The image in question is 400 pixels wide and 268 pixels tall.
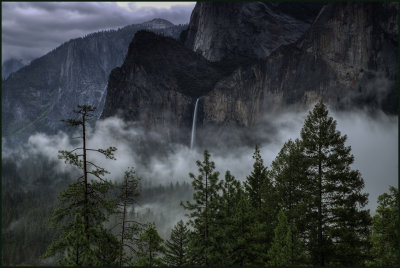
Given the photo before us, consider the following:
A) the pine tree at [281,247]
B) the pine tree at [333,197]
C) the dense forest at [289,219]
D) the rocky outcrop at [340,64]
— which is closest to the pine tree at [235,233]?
the dense forest at [289,219]

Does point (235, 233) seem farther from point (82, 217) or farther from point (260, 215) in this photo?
point (82, 217)

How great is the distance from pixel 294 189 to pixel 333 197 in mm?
4514

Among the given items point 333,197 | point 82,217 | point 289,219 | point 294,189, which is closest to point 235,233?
point 289,219

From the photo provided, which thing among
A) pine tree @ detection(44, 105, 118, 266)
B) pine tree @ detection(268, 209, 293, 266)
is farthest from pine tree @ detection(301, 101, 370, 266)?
pine tree @ detection(44, 105, 118, 266)

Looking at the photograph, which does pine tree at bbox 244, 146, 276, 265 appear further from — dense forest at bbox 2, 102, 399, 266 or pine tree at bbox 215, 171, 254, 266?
pine tree at bbox 215, 171, 254, 266

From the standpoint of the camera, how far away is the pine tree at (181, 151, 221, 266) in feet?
78.2

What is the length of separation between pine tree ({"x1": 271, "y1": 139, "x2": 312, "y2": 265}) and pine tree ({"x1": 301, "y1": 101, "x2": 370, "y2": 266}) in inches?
20.8

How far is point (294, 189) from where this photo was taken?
26562mm

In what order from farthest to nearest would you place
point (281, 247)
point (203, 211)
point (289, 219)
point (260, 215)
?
point (260, 215), point (289, 219), point (203, 211), point (281, 247)

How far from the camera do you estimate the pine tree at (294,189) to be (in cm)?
2284

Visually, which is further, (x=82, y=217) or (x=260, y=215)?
(x=260, y=215)

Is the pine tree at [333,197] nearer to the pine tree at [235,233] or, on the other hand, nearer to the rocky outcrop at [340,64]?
the pine tree at [235,233]

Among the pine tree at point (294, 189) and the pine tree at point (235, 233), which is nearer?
the pine tree at point (294, 189)

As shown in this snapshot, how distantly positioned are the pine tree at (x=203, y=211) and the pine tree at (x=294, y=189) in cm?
544
